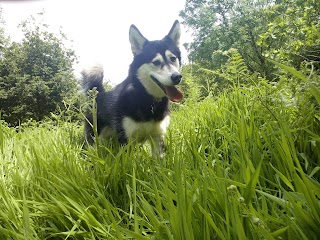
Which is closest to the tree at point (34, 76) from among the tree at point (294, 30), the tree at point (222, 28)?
the tree at point (222, 28)

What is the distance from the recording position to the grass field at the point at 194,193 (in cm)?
76

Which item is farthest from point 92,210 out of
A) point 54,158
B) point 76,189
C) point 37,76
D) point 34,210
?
point 37,76

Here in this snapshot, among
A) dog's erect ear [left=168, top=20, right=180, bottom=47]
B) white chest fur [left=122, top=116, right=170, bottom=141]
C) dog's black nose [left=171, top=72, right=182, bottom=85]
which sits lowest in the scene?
white chest fur [left=122, top=116, right=170, bottom=141]

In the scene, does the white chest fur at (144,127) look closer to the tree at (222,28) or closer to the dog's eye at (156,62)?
the dog's eye at (156,62)

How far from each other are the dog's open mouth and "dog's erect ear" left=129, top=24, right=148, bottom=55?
1.96ft

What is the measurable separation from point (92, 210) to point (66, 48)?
71.3ft

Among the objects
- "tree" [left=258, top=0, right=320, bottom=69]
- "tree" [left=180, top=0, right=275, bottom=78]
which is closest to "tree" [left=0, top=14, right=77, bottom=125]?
"tree" [left=180, top=0, right=275, bottom=78]

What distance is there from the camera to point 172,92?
11.8 ft

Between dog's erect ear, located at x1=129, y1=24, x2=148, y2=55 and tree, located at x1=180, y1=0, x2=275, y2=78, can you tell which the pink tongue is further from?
tree, located at x1=180, y1=0, x2=275, y2=78

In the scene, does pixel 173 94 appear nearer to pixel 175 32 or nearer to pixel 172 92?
pixel 172 92

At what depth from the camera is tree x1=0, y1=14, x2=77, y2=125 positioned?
18250 mm

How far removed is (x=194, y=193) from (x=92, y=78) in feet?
11.7

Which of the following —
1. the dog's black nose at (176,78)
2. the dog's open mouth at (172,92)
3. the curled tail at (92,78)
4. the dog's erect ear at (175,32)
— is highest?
the dog's erect ear at (175,32)

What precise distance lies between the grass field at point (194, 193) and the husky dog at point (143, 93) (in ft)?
4.18
